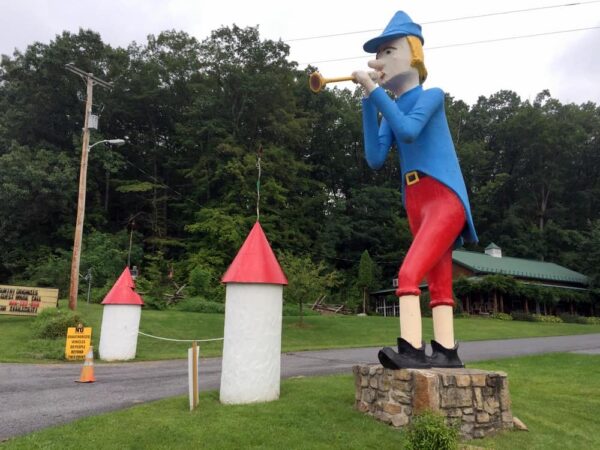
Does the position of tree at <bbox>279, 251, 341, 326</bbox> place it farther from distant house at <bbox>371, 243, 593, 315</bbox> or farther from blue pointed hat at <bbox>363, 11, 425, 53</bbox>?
blue pointed hat at <bbox>363, 11, 425, 53</bbox>

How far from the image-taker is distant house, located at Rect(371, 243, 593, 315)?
3322 centimetres

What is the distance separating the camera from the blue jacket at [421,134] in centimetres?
576

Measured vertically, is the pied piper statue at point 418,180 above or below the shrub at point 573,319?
above

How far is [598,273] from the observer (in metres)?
37.5

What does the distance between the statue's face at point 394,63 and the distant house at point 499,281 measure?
27674mm

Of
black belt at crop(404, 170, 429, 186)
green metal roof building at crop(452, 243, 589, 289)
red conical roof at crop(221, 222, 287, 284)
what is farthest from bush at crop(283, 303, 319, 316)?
black belt at crop(404, 170, 429, 186)

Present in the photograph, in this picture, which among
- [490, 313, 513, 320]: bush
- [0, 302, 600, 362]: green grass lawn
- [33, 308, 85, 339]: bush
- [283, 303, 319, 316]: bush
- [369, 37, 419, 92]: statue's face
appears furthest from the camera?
[490, 313, 513, 320]: bush

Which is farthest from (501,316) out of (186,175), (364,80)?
(364,80)

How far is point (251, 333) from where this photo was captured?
669 cm

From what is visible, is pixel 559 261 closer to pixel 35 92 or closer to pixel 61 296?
pixel 61 296

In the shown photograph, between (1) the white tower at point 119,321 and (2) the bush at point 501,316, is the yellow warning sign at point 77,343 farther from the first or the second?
(2) the bush at point 501,316

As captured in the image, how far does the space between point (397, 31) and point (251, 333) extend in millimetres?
4343

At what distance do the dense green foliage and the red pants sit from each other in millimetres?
25141

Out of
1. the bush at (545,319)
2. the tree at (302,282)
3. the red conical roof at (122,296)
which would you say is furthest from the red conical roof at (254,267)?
the bush at (545,319)
